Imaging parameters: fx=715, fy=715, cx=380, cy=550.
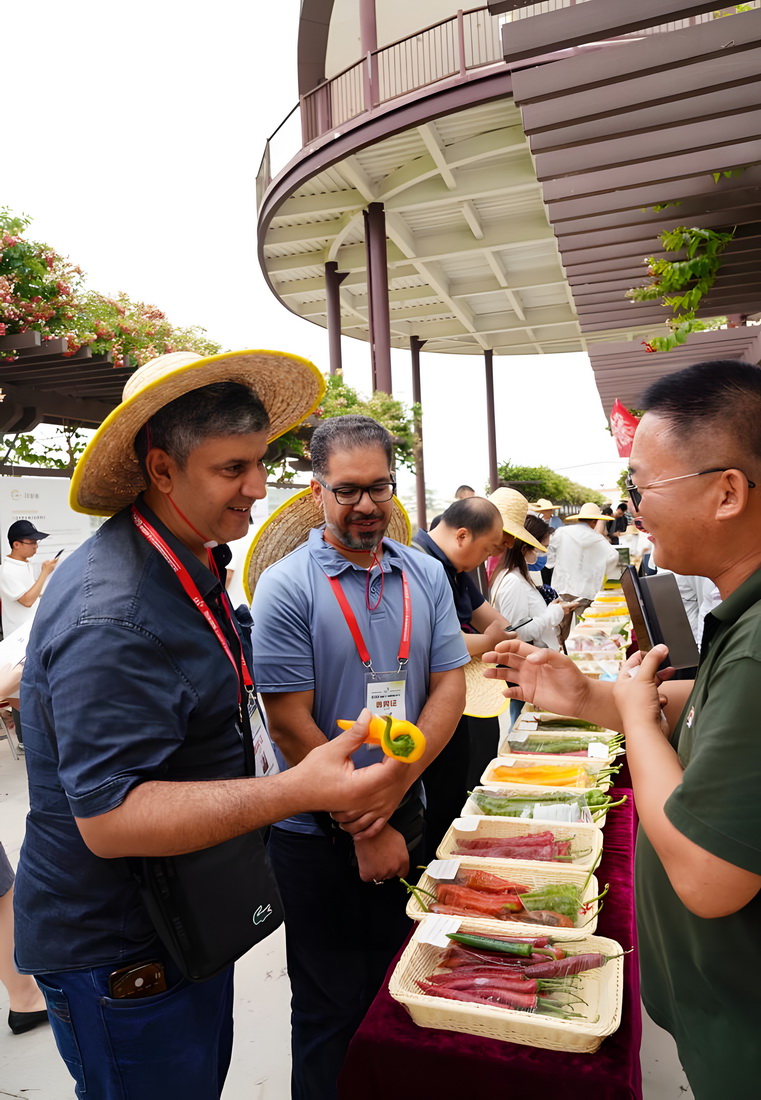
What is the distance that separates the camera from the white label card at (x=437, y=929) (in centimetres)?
171

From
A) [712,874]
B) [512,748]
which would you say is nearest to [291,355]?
[712,874]

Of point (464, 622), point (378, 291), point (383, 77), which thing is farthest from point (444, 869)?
point (383, 77)

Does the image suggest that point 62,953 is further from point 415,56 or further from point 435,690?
point 415,56

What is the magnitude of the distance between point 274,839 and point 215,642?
3.16 ft

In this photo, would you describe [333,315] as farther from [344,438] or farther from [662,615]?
[662,615]

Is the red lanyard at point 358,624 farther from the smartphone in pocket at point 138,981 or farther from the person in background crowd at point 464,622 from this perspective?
the person in background crowd at point 464,622

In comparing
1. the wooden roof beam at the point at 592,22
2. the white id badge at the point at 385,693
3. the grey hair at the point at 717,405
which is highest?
the wooden roof beam at the point at 592,22

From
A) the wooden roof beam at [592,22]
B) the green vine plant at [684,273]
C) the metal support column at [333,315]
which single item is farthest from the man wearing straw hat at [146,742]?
the metal support column at [333,315]

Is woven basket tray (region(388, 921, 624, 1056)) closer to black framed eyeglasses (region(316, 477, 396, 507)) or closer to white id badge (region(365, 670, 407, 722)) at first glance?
white id badge (region(365, 670, 407, 722))

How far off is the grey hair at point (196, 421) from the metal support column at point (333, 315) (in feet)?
50.6

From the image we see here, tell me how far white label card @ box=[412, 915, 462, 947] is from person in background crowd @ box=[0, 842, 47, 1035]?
5.64ft

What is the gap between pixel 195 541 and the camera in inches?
60.9

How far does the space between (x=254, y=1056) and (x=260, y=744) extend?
1677mm

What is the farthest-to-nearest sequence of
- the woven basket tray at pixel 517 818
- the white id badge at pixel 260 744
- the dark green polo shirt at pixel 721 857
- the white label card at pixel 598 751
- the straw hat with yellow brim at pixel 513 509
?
1. the straw hat with yellow brim at pixel 513 509
2. the white label card at pixel 598 751
3. the woven basket tray at pixel 517 818
4. the white id badge at pixel 260 744
5. the dark green polo shirt at pixel 721 857
